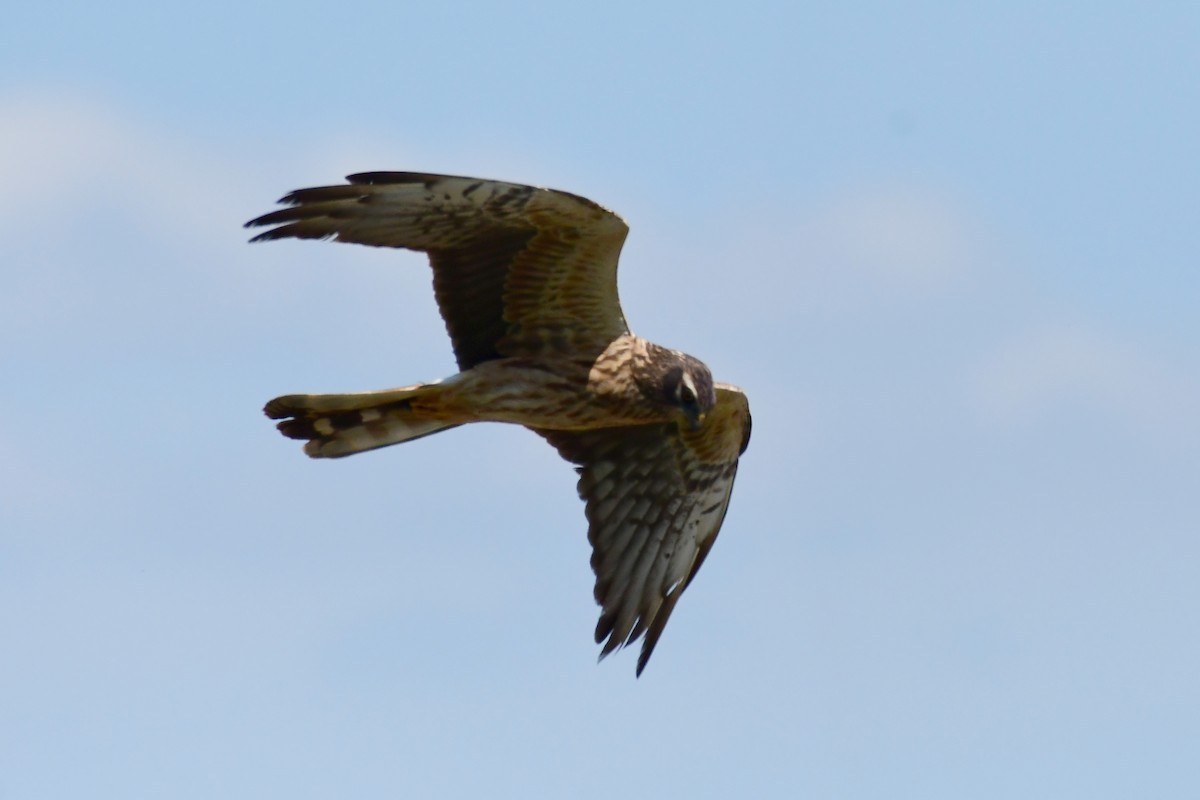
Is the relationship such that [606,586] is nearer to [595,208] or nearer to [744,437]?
[744,437]

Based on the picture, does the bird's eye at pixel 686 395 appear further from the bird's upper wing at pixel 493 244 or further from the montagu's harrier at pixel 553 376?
the bird's upper wing at pixel 493 244

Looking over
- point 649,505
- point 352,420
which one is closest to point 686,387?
point 649,505

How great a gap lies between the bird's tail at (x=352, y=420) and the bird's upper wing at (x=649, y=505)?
114 cm

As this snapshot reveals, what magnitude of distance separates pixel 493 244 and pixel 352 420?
1.29m

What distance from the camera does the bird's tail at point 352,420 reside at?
11109 millimetres

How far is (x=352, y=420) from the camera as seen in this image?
11.3m

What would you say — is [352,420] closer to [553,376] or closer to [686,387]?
[553,376]

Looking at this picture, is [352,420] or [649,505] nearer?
[352,420]

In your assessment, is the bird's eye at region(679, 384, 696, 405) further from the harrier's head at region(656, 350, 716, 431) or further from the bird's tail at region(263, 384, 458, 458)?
the bird's tail at region(263, 384, 458, 458)

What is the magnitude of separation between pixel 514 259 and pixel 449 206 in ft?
1.93

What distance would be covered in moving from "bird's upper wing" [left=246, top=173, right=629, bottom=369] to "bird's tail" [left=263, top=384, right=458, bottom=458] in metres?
0.38

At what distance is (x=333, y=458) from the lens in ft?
37.2

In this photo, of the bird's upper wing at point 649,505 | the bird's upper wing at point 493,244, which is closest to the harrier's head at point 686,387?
the bird's upper wing at point 493,244

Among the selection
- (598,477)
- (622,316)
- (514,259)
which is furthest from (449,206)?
(598,477)
